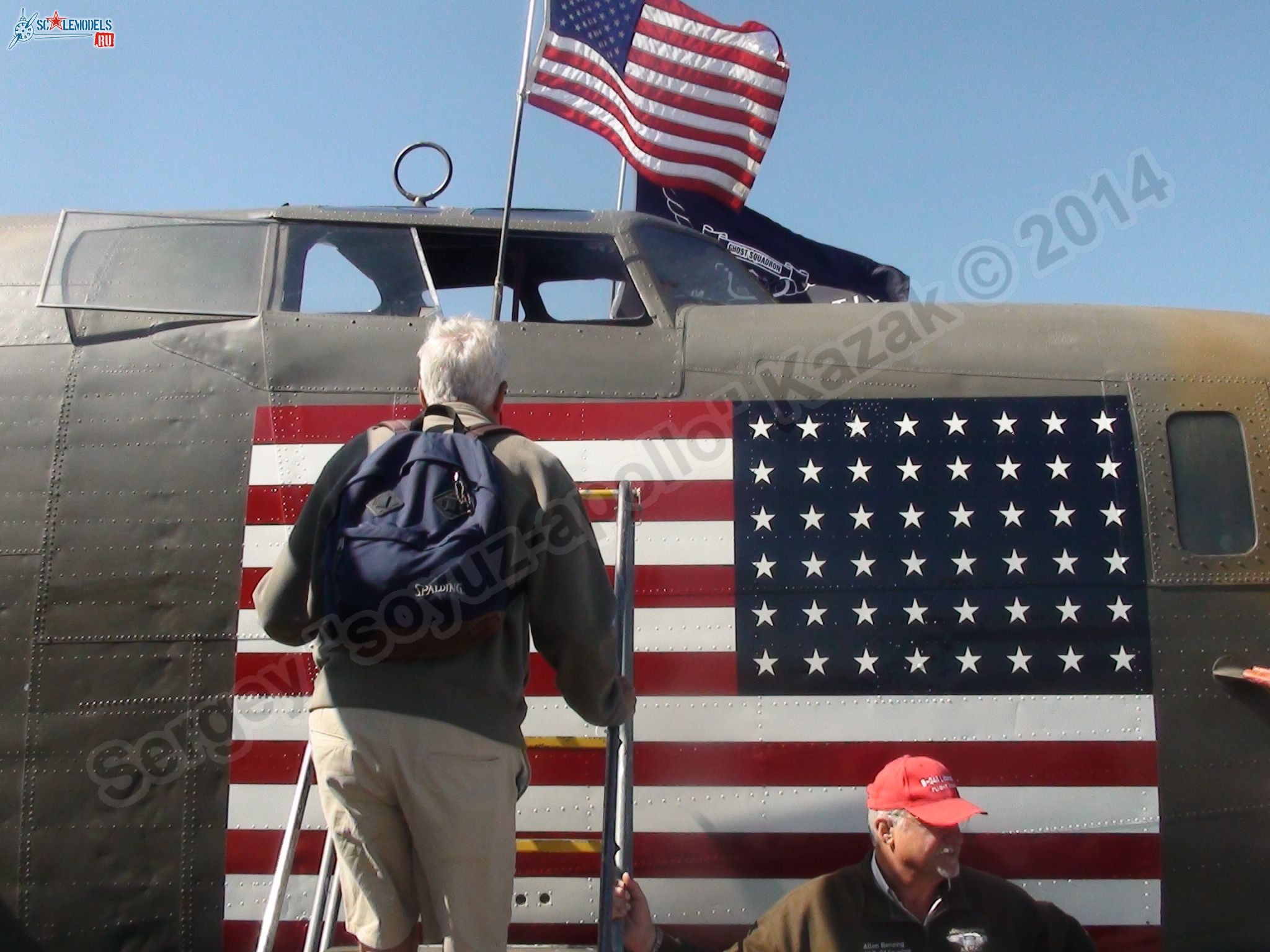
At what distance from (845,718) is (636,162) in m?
3.72

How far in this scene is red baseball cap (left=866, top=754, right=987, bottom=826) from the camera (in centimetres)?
307

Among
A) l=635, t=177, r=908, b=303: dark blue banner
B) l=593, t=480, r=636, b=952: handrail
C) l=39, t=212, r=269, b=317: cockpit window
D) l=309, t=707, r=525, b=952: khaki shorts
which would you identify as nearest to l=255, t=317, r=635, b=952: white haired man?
l=309, t=707, r=525, b=952: khaki shorts

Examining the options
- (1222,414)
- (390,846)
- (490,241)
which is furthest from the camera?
(490,241)

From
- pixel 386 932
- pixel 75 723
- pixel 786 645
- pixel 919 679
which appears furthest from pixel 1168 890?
pixel 75 723

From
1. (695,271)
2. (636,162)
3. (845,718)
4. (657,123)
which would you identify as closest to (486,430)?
(845,718)

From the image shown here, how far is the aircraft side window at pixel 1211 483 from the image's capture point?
12.4 ft

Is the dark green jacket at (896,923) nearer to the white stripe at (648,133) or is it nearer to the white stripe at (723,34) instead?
the white stripe at (648,133)

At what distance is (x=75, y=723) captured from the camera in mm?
3691

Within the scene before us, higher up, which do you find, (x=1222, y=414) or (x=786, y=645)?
(x=1222, y=414)

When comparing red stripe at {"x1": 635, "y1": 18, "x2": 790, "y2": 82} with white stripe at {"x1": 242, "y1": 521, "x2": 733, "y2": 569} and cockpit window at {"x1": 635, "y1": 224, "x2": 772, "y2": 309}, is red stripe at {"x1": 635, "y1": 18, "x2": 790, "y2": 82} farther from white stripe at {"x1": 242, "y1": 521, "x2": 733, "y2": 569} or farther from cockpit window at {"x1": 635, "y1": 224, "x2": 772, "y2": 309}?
white stripe at {"x1": 242, "y1": 521, "x2": 733, "y2": 569}

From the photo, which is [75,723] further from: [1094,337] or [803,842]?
[1094,337]

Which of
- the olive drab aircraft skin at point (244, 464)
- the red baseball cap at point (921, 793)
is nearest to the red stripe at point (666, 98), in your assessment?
the olive drab aircraft skin at point (244, 464)

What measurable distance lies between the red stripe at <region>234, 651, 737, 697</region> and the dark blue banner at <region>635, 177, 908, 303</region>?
7.19m

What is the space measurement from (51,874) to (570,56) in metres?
4.44
